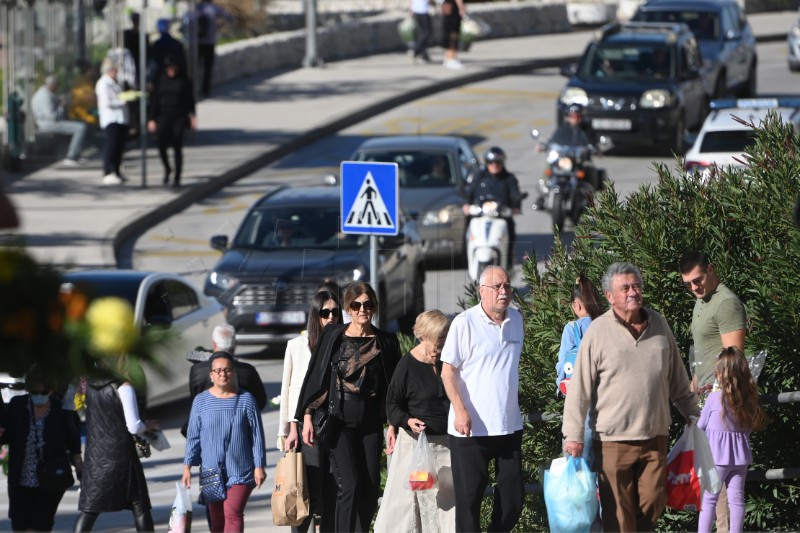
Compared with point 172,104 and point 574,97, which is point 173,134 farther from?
point 574,97

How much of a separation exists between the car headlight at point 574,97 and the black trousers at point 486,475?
18.6 meters

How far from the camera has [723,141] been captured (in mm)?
21781

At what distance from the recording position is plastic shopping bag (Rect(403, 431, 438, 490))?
7.72 metres

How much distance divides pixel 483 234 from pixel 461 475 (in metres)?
10.3

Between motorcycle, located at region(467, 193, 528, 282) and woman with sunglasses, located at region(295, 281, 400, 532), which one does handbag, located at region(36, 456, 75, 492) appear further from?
motorcycle, located at region(467, 193, 528, 282)

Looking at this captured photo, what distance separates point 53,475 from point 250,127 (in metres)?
22.1

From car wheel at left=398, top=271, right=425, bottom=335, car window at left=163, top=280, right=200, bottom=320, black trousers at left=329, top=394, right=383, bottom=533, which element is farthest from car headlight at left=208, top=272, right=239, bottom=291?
black trousers at left=329, top=394, right=383, bottom=533

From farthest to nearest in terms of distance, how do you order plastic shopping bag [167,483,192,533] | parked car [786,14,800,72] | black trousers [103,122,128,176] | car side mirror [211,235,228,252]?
parked car [786,14,800,72]
black trousers [103,122,128,176]
car side mirror [211,235,228,252]
plastic shopping bag [167,483,192,533]

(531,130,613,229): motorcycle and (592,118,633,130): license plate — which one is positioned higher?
(592,118,633,130): license plate

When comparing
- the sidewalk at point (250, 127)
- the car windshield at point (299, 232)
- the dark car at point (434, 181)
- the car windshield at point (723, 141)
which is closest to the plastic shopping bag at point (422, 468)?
the sidewalk at point (250, 127)

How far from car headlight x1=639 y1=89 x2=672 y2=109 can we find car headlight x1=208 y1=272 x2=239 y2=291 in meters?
11.1

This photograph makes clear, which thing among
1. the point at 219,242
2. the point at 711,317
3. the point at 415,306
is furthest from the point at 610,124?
the point at 711,317

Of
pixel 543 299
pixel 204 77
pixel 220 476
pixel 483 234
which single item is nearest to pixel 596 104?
pixel 483 234

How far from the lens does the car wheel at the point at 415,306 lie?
1755 centimetres
